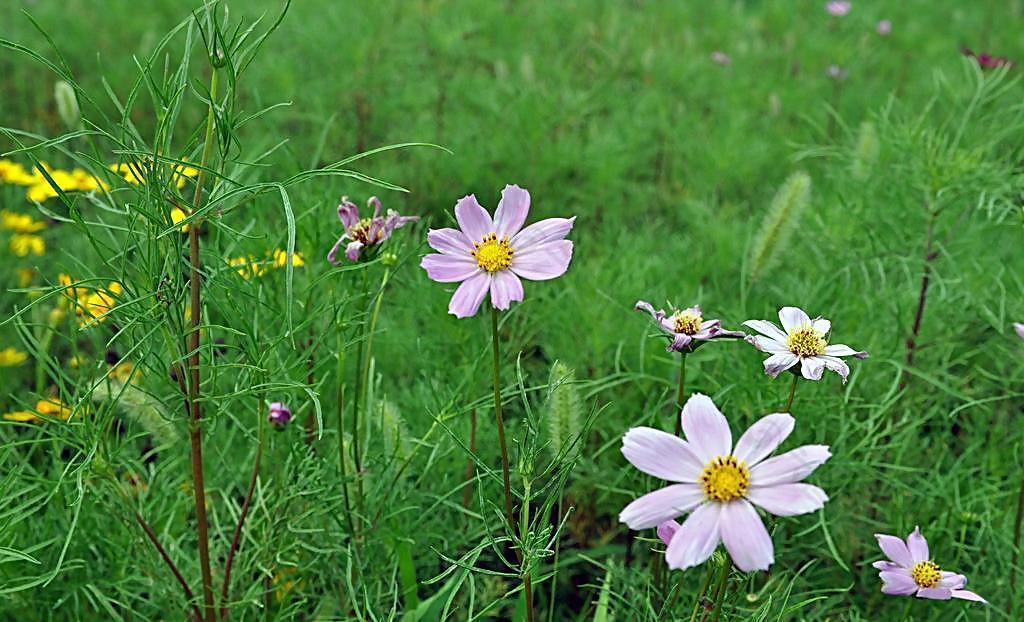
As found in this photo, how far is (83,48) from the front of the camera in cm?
301

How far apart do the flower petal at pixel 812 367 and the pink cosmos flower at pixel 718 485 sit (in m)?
0.08

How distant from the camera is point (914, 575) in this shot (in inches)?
36.8

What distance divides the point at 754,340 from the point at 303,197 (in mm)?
747

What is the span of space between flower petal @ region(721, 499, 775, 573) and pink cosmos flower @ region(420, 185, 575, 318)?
24 centimetres

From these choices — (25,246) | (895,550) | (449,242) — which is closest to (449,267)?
(449,242)

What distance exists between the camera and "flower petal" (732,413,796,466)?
713mm

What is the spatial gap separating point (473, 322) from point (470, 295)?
0.65 metres

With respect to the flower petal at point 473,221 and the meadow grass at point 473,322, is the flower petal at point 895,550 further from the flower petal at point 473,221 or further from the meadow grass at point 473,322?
the flower petal at point 473,221

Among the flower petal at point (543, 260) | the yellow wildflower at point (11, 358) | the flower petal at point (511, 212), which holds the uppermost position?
the flower petal at point (511, 212)

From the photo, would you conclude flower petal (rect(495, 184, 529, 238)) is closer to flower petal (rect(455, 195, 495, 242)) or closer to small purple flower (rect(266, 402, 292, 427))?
flower petal (rect(455, 195, 495, 242))

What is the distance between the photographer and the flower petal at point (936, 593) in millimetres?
904

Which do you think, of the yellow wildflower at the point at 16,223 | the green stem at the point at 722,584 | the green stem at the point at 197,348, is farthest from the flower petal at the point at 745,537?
the yellow wildflower at the point at 16,223

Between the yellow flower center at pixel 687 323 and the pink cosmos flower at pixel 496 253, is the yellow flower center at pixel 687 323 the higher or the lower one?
the lower one

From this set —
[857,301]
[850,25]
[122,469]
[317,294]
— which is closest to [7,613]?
[122,469]
